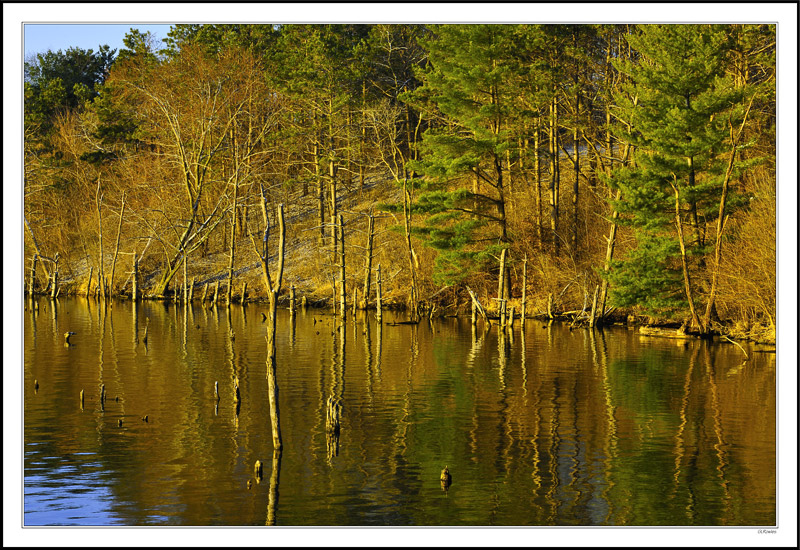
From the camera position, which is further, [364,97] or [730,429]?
[364,97]

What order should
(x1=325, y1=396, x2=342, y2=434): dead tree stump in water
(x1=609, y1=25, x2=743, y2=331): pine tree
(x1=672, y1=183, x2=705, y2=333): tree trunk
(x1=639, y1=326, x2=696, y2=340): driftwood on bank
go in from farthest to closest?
1. (x1=639, y1=326, x2=696, y2=340): driftwood on bank
2. (x1=672, y1=183, x2=705, y2=333): tree trunk
3. (x1=609, y1=25, x2=743, y2=331): pine tree
4. (x1=325, y1=396, x2=342, y2=434): dead tree stump in water

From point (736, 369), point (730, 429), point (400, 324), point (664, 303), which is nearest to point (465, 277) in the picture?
point (400, 324)

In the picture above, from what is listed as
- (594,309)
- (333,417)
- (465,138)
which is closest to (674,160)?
(594,309)

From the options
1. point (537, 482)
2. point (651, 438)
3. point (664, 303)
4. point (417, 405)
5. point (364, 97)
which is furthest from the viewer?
point (364, 97)

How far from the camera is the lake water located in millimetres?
15234

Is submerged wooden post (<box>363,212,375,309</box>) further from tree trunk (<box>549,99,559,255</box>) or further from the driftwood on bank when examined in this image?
the driftwood on bank

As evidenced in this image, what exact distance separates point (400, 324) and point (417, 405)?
1898cm

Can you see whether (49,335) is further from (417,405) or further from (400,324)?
(417,405)

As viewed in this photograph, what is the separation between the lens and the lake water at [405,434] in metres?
15.2

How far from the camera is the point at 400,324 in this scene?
42.9 metres

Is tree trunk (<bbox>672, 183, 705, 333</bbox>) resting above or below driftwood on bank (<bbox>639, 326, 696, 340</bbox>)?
above

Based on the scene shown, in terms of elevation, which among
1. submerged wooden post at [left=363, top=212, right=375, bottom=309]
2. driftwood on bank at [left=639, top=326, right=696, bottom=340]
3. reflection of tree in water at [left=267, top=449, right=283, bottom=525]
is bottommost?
reflection of tree in water at [left=267, top=449, right=283, bottom=525]

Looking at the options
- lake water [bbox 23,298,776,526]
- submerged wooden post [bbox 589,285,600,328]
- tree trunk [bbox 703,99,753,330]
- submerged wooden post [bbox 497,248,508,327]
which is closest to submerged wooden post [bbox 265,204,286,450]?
lake water [bbox 23,298,776,526]

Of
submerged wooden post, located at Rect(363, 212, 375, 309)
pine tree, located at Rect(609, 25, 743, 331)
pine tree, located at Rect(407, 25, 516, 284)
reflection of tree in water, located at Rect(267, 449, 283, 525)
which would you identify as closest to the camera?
reflection of tree in water, located at Rect(267, 449, 283, 525)
